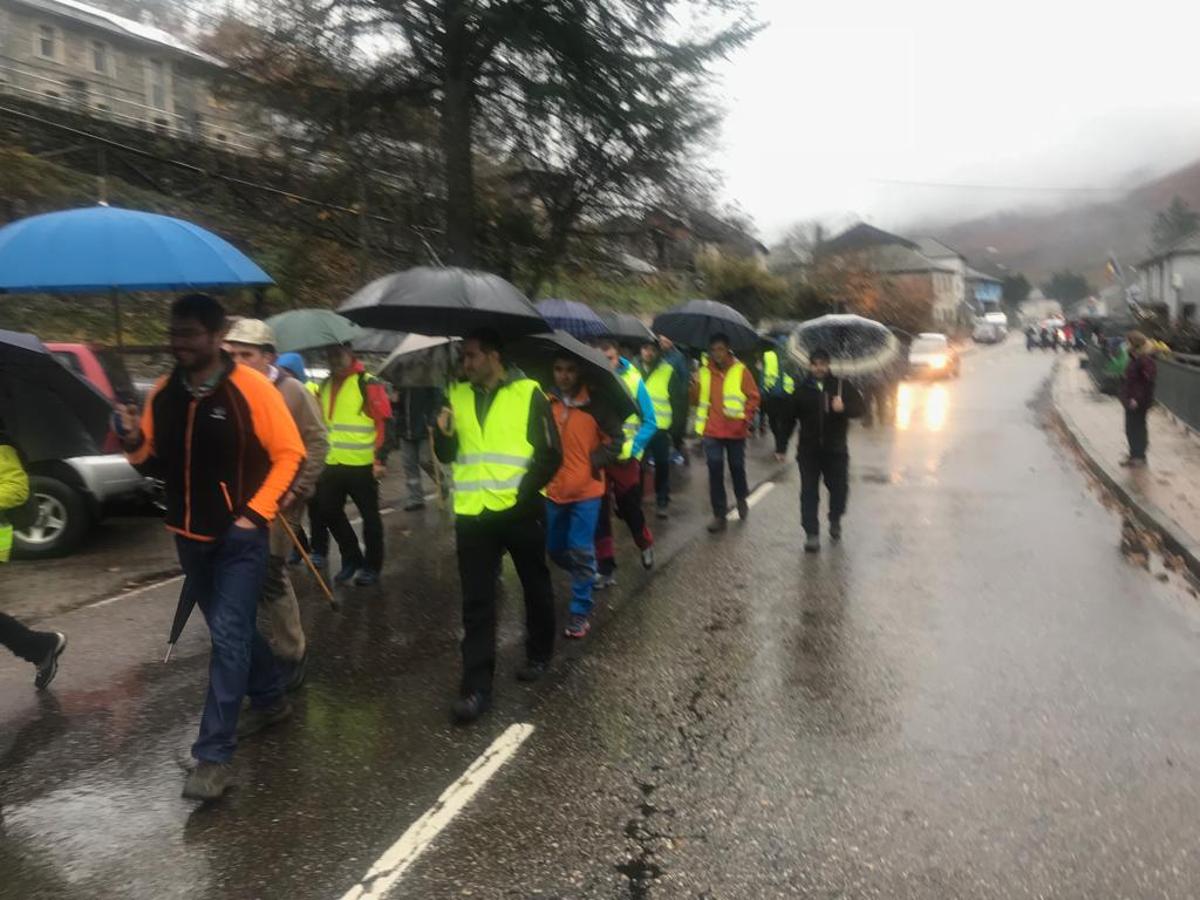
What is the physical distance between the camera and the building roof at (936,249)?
115 meters

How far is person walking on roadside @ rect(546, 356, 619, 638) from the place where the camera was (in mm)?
5652

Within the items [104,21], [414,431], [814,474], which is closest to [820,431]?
[814,474]

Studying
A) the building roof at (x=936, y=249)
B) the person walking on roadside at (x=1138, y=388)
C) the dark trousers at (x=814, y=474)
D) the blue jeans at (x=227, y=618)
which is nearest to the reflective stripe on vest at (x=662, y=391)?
the dark trousers at (x=814, y=474)

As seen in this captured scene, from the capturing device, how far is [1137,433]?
1270 centimetres

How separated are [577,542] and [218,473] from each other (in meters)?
2.48

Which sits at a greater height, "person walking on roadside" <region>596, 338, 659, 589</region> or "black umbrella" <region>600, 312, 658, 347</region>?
"black umbrella" <region>600, 312, 658, 347</region>

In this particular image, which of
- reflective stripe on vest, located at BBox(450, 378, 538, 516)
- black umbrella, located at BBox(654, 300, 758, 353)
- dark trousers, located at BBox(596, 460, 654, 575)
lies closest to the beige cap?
reflective stripe on vest, located at BBox(450, 378, 538, 516)

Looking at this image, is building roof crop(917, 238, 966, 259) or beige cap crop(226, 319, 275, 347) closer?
beige cap crop(226, 319, 275, 347)

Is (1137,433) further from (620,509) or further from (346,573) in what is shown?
(346,573)

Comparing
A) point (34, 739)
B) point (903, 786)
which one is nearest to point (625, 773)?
point (903, 786)

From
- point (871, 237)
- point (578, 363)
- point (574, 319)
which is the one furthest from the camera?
point (871, 237)

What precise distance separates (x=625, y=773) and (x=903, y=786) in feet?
3.84

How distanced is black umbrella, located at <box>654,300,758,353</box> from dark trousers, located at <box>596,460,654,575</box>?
7.04 feet

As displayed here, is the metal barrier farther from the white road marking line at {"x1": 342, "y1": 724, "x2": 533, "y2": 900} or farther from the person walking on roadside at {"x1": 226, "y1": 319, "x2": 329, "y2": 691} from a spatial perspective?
the person walking on roadside at {"x1": 226, "y1": 319, "x2": 329, "y2": 691}
